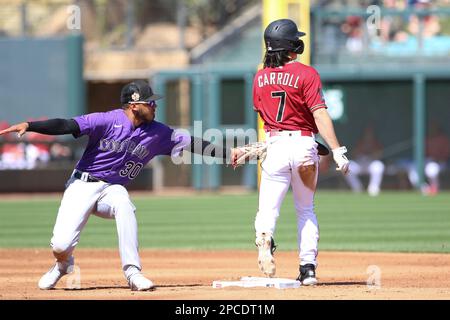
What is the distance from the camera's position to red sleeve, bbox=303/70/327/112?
7812 millimetres

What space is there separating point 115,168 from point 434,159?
17442 mm

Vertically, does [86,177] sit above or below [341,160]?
below

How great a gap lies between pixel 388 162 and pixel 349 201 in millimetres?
4871

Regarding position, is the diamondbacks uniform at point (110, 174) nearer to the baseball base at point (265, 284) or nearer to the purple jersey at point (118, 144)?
the purple jersey at point (118, 144)

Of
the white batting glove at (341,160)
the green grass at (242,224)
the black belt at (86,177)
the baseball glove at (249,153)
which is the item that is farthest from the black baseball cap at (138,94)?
the green grass at (242,224)

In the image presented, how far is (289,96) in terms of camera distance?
7891 millimetres

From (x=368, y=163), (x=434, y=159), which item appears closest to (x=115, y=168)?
(x=368, y=163)

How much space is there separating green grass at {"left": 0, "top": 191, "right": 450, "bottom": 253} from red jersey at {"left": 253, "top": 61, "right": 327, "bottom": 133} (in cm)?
425

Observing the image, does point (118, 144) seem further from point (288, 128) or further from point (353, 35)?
point (353, 35)

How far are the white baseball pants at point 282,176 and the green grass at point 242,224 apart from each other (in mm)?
3980

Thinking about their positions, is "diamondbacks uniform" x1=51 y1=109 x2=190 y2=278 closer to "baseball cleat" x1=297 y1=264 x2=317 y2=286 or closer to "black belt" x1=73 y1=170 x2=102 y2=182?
"black belt" x1=73 y1=170 x2=102 y2=182
